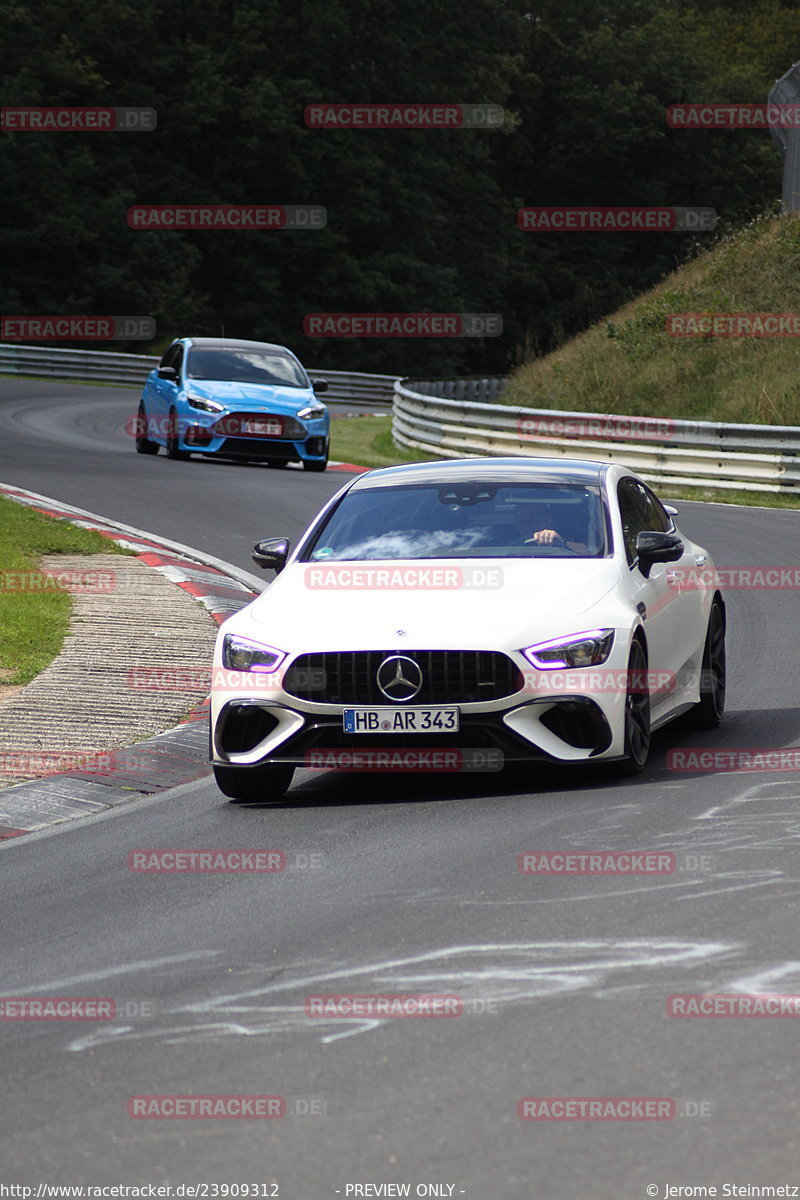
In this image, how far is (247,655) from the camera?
841 centimetres

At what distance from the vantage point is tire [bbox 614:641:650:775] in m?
8.35

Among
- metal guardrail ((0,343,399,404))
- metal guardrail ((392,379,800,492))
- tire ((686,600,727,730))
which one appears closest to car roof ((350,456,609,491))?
tire ((686,600,727,730))

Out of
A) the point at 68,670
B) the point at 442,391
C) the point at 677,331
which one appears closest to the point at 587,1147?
the point at 68,670

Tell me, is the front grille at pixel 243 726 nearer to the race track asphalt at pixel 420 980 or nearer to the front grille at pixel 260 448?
the race track asphalt at pixel 420 980

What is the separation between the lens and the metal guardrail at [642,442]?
24.3 metres

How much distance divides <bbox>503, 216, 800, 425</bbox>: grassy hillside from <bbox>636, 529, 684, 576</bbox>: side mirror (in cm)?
1993

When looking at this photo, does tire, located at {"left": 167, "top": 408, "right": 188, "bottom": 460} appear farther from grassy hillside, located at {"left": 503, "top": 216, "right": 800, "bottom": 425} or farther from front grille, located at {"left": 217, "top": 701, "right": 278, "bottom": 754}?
front grille, located at {"left": 217, "top": 701, "right": 278, "bottom": 754}
